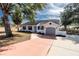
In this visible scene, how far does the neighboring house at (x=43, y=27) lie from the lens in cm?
303

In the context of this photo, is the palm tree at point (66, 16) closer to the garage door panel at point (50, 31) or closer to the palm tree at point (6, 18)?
the garage door panel at point (50, 31)

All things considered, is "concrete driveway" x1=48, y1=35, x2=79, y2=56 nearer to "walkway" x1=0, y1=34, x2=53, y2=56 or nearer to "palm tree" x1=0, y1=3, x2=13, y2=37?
"walkway" x1=0, y1=34, x2=53, y2=56

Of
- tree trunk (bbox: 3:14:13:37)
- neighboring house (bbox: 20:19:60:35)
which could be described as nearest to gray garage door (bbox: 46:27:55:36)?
neighboring house (bbox: 20:19:60:35)

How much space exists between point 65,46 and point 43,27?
16.9 inches

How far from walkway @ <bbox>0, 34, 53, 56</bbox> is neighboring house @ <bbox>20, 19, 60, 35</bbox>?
0.11 m

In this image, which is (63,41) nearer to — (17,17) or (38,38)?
(38,38)

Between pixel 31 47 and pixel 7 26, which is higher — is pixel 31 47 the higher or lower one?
the lower one

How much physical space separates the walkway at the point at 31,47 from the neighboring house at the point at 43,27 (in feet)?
0.35

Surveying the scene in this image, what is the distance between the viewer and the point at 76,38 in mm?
2996

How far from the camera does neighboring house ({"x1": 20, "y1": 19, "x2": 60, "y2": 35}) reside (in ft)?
9.93

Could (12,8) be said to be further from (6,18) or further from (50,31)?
(50,31)

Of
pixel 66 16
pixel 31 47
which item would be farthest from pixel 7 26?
A: pixel 66 16

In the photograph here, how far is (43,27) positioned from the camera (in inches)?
121

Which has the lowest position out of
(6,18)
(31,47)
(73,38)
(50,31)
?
(31,47)
